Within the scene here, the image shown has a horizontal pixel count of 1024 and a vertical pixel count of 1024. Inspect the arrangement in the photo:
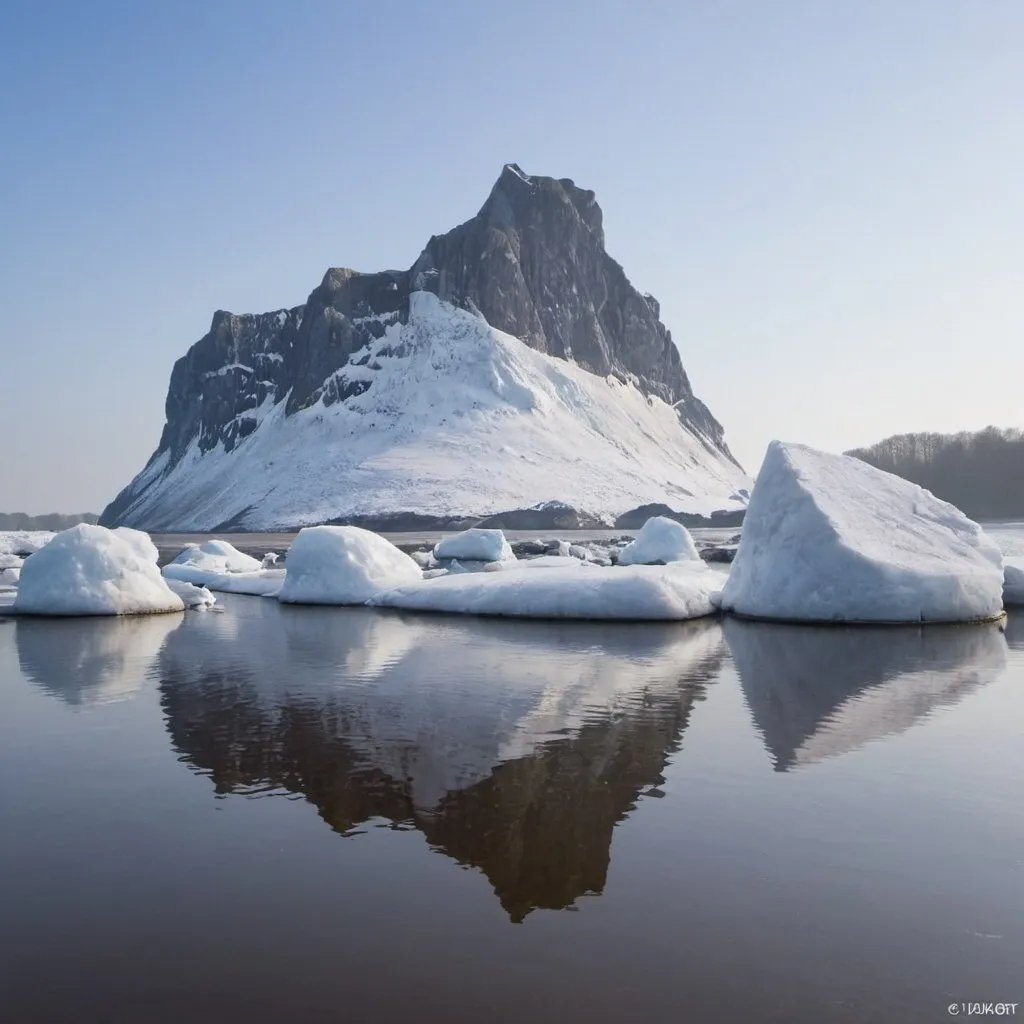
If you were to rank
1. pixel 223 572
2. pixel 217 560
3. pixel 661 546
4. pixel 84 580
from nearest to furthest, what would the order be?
pixel 84 580 → pixel 223 572 → pixel 661 546 → pixel 217 560

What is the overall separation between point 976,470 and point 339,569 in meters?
127

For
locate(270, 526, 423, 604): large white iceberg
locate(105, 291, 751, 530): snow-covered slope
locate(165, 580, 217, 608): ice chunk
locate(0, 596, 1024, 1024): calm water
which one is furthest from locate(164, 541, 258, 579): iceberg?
locate(105, 291, 751, 530): snow-covered slope

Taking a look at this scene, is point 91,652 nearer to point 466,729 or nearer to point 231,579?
point 466,729

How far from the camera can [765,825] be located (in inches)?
321

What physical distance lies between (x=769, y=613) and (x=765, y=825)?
53.3ft

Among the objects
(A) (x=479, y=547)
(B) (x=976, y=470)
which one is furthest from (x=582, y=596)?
(B) (x=976, y=470)

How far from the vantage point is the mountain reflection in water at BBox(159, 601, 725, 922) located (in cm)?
802

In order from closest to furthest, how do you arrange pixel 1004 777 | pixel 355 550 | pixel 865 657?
pixel 1004 777, pixel 865 657, pixel 355 550

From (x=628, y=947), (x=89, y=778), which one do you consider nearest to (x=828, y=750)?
(x=628, y=947)

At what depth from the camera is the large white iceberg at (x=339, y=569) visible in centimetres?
2945

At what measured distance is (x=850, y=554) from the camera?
21766 millimetres

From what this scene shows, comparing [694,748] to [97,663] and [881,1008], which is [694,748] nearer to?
[881,1008]

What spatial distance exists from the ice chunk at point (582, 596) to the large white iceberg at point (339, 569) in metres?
3.05

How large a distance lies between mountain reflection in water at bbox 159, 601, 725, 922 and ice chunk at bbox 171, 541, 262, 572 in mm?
22586
